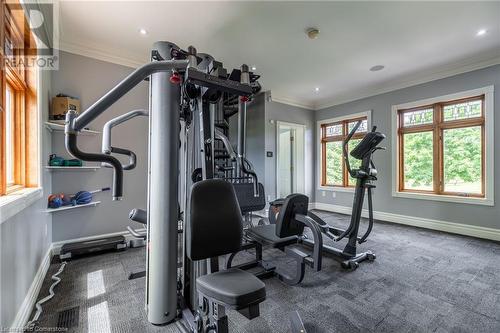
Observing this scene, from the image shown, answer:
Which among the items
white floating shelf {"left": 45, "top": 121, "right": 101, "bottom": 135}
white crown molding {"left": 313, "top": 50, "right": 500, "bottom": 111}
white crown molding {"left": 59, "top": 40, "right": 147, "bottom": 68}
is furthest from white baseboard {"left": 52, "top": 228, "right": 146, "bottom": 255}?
white crown molding {"left": 313, "top": 50, "right": 500, "bottom": 111}

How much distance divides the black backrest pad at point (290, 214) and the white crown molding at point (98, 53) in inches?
129

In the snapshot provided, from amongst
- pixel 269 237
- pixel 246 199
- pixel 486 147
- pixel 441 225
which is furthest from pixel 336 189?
pixel 269 237

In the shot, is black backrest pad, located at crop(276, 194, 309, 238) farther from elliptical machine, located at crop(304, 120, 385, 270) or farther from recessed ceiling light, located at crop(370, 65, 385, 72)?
recessed ceiling light, located at crop(370, 65, 385, 72)

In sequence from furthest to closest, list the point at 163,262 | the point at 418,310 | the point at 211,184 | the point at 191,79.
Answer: the point at 418,310, the point at 163,262, the point at 211,184, the point at 191,79

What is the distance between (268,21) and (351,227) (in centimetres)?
280

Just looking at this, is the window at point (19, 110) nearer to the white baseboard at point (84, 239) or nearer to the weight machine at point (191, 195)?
the weight machine at point (191, 195)

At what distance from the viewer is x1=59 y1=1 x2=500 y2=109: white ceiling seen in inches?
99.2

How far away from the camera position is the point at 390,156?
15.7 feet

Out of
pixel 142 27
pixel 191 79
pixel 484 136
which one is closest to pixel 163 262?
pixel 191 79

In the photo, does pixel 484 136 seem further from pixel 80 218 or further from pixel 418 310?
pixel 80 218

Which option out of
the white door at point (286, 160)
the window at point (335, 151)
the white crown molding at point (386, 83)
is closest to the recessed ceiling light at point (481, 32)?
the white crown molding at point (386, 83)

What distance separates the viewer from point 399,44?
3285 millimetres

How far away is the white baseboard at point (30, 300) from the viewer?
5.06ft

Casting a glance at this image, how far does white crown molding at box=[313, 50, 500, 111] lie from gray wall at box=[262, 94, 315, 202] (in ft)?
2.97
